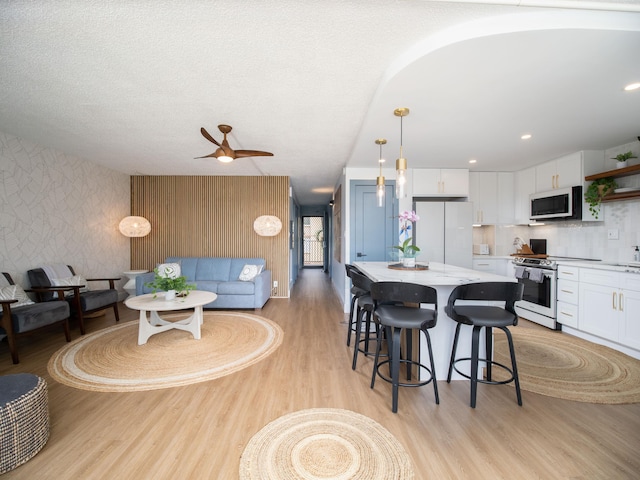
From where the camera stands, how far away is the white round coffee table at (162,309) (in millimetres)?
3164

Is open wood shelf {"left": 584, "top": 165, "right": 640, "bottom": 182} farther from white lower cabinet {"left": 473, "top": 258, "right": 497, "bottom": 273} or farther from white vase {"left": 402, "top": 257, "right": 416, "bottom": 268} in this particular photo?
white vase {"left": 402, "top": 257, "right": 416, "bottom": 268}

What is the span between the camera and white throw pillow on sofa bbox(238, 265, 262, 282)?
4977mm

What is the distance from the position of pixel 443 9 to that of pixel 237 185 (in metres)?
4.87

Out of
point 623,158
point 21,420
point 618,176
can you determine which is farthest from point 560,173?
point 21,420

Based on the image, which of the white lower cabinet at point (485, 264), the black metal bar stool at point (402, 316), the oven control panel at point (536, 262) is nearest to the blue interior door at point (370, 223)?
the white lower cabinet at point (485, 264)

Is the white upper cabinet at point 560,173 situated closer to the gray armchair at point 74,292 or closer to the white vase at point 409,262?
the white vase at point 409,262

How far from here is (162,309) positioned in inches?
121

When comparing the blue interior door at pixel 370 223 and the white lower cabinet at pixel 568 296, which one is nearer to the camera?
the white lower cabinet at pixel 568 296

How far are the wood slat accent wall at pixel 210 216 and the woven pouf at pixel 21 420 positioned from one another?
4.19 m

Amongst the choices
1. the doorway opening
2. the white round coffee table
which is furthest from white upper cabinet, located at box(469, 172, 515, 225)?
the doorway opening

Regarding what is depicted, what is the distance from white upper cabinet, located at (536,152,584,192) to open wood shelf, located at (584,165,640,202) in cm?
17

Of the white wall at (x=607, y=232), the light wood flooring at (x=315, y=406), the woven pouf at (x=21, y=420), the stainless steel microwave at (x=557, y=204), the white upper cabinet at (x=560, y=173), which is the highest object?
the white upper cabinet at (x=560, y=173)

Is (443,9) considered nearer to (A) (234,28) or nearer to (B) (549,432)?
(A) (234,28)

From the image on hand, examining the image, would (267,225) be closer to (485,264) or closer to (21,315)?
(21,315)
